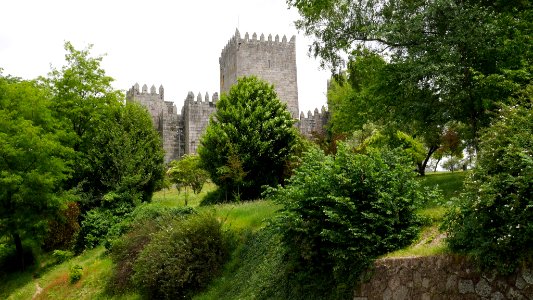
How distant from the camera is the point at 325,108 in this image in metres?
49.0

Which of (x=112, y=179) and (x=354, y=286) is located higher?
(x=112, y=179)

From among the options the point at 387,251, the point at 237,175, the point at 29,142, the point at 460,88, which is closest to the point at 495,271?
the point at 387,251

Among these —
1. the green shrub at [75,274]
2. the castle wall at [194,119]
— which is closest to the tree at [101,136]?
the green shrub at [75,274]

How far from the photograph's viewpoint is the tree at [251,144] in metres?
24.7

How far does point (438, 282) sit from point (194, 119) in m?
39.3

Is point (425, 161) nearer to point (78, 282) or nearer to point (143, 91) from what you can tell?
point (78, 282)

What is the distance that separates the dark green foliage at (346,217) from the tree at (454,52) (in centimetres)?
389

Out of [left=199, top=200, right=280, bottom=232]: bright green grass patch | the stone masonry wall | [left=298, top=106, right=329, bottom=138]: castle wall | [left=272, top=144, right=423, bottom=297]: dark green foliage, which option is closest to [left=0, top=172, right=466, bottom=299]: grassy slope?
[left=199, top=200, right=280, bottom=232]: bright green grass patch

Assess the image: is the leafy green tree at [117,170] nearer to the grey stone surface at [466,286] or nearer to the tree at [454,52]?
the tree at [454,52]

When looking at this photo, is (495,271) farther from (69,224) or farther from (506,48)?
(69,224)

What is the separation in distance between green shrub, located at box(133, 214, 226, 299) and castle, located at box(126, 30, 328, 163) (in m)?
30.0

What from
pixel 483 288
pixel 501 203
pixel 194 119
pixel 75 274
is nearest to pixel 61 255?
pixel 75 274

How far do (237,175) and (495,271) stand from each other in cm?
1680

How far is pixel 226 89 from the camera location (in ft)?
168
